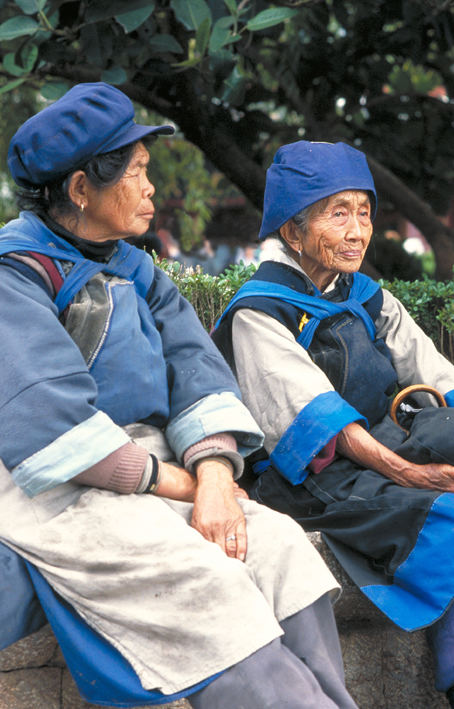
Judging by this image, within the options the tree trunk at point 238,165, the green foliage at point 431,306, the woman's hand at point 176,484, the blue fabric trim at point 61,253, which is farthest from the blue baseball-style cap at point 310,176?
the tree trunk at point 238,165

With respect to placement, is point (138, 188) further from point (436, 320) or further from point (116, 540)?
point (436, 320)

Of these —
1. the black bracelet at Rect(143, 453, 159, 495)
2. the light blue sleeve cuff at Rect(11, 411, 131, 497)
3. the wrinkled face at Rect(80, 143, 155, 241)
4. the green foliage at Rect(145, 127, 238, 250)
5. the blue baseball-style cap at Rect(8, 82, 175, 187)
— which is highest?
the blue baseball-style cap at Rect(8, 82, 175, 187)

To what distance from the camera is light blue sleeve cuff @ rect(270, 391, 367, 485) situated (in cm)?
285

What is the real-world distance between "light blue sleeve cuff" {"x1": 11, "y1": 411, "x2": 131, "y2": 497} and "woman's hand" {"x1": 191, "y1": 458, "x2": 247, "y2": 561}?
0.33 meters

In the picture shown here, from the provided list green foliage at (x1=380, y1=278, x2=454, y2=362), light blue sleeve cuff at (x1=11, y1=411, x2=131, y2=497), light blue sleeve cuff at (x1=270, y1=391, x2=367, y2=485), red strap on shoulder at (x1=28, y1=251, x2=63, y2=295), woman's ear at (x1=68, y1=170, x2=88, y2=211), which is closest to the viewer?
light blue sleeve cuff at (x1=11, y1=411, x2=131, y2=497)

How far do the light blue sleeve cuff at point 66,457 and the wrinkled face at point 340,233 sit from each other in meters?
1.19

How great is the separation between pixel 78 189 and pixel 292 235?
2.91ft

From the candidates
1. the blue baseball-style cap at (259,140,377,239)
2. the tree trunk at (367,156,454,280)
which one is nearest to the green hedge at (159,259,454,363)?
the blue baseball-style cap at (259,140,377,239)

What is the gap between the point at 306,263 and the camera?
3227 millimetres

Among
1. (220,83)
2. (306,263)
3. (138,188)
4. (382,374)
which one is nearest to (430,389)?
(382,374)

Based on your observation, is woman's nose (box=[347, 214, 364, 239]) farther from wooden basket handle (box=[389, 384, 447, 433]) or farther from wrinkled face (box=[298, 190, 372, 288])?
wooden basket handle (box=[389, 384, 447, 433])

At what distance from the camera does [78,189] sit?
2.67 meters

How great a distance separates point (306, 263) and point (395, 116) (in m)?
4.58

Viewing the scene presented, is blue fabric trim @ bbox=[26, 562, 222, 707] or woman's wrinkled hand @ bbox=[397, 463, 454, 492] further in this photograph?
woman's wrinkled hand @ bbox=[397, 463, 454, 492]
